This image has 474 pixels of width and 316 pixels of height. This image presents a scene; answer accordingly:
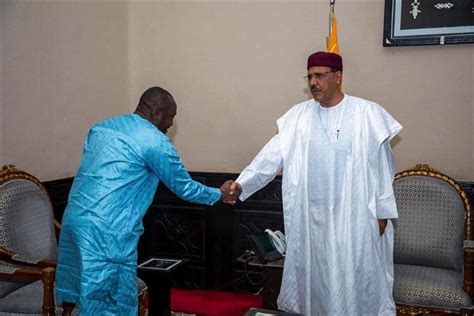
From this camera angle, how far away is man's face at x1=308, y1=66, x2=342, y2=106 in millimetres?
3064

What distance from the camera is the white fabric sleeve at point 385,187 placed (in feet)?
9.59

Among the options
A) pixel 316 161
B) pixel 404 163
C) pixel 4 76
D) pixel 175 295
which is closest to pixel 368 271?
pixel 316 161

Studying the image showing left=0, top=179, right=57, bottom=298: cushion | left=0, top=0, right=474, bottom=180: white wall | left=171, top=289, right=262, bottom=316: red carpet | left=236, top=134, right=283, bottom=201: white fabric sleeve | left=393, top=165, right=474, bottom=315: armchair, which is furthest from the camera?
left=171, top=289, right=262, bottom=316: red carpet

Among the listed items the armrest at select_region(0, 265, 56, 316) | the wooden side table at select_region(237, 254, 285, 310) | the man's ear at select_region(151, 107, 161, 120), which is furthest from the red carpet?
the man's ear at select_region(151, 107, 161, 120)

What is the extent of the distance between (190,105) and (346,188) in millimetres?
1936

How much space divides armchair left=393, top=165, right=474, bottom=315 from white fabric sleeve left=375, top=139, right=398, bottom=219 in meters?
0.43

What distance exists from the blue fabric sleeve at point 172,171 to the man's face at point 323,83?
34.6 inches

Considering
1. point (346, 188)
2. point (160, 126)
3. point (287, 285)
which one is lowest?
point (287, 285)

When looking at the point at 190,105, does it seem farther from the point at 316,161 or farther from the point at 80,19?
the point at 316,161

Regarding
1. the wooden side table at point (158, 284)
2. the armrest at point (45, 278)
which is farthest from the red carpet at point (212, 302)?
the armrest at point (45, 278)

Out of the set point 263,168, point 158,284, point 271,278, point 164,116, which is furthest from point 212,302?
point 164,116

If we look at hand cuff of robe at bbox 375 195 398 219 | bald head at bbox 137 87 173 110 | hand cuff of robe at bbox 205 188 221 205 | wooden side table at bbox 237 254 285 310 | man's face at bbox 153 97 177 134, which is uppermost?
bald head at bbox 137 87 173 110

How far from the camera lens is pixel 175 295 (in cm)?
424

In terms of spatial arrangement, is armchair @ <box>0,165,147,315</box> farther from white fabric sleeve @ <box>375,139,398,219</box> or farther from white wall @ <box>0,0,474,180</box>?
white fabric sleeve @ <box>375,139,398,219</box>
